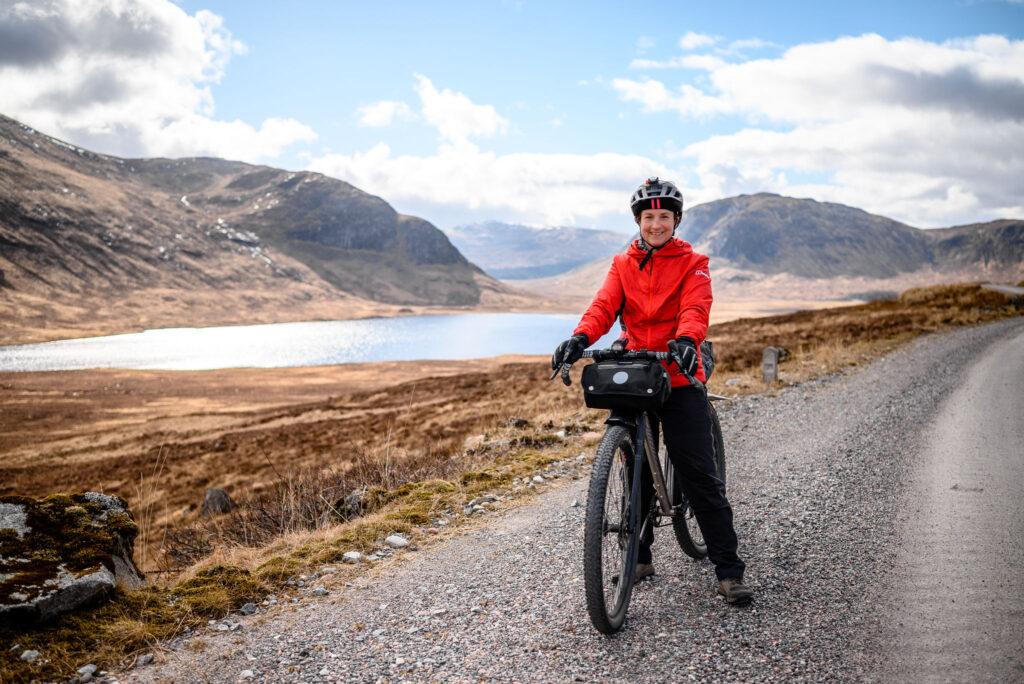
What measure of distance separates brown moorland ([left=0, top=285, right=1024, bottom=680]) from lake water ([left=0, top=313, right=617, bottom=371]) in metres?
16.5

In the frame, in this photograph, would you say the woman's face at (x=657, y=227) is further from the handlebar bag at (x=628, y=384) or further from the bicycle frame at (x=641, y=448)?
the bicycle frame at (x=641, y=448)

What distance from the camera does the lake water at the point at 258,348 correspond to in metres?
79.0

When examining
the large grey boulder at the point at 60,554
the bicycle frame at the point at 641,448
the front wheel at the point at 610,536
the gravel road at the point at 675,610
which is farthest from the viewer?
the large grey boulder at the point at 60,554

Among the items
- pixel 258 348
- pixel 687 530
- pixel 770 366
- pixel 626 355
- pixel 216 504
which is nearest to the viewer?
pixel 626 355

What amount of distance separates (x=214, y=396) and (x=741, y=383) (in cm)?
5088

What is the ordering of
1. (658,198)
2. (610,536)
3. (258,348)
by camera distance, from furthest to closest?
(258,348), (658,198), (610,536)

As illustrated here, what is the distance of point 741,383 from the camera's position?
1410 cm

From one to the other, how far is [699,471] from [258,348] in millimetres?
110703

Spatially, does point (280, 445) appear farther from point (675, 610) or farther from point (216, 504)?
point (675, 610)

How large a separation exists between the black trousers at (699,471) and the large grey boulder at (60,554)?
4.10 meters

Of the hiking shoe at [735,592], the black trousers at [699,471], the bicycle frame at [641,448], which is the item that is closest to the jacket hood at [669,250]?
the black trousers at [699,471]

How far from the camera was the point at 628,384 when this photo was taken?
11.6ft

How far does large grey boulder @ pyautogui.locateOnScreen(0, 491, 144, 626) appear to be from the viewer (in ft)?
12.8

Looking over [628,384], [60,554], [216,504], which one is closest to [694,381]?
[628,384]
